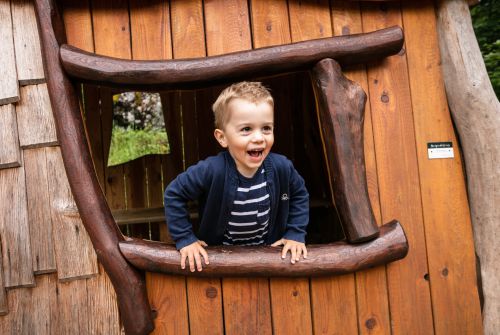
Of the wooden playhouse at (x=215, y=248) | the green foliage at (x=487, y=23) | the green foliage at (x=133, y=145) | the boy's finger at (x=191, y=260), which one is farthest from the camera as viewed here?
the green foliage at (x=133, y=145)

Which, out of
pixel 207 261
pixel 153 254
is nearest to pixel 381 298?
pixel 207 261

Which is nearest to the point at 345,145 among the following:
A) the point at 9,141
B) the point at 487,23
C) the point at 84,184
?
the point at 84,184

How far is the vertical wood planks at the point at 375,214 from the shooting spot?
2704mm

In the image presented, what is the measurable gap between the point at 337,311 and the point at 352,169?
0.77 metres

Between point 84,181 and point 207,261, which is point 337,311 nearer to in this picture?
point 207,261

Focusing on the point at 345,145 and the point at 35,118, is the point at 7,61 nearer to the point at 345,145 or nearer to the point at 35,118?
the point at 35,118

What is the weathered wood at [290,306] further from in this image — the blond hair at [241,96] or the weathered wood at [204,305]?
the blond hair at [241,96]

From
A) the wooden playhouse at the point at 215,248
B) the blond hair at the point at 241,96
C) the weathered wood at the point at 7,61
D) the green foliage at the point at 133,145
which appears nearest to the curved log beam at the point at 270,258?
the wooden playhouse at the point at 215,248

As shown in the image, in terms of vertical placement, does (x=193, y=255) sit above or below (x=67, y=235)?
below

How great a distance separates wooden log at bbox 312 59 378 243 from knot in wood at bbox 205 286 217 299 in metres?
0.76

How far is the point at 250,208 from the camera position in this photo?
2.72 m

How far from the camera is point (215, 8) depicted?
109 inches

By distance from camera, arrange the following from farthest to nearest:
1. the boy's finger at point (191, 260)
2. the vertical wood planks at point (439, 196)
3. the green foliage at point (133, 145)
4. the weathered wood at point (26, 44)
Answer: the green foliage at point (133, 145)
the vertical wood planks at point (439, 196)
the weathered wood at point (26, 44)
the boy's finger at point (191, 260)

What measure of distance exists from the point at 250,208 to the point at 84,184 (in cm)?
88
